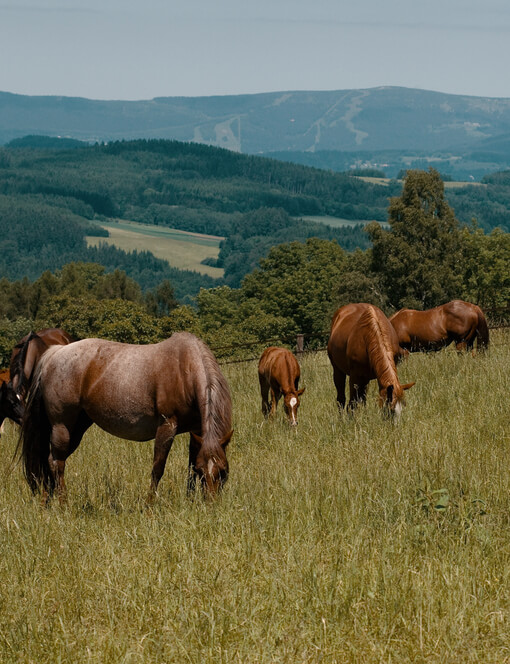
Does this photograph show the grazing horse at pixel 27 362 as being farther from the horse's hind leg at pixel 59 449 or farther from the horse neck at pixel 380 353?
the horse neck at pixel 380 353

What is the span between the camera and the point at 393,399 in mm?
8945

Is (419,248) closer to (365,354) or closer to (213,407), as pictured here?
(365,354)

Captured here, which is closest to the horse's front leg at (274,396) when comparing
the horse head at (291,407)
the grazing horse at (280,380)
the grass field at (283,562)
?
the grazing horse at (280,380)

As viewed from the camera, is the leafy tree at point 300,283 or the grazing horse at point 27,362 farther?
the leafy tree at point 300,283

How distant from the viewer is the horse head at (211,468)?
20.4 ft

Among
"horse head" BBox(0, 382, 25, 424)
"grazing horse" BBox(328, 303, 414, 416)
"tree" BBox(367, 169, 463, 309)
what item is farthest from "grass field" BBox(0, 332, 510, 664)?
"tree" BBox(367, 169, 463, 309)

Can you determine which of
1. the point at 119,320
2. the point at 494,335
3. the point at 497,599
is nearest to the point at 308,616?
the point at 497,599

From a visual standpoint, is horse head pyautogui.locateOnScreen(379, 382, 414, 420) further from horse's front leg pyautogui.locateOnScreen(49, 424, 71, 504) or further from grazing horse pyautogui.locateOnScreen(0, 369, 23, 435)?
grazing horse pyautogui.locateOnScreen(0, 369, 23, 435)

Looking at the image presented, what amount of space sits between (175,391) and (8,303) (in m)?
105

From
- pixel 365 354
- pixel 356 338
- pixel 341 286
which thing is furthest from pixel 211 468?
pixel 341 286

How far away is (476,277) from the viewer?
7388 centimetres

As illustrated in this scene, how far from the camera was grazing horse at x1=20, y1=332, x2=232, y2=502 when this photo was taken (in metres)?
6.63

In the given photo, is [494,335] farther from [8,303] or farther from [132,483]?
[8,303]

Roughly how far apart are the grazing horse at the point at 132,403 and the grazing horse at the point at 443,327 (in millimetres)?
9454
